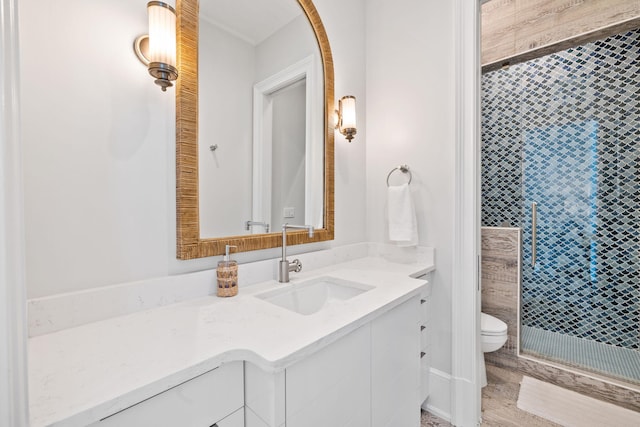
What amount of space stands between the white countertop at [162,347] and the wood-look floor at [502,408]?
35.7 inches

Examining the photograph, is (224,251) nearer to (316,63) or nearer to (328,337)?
(328,337)

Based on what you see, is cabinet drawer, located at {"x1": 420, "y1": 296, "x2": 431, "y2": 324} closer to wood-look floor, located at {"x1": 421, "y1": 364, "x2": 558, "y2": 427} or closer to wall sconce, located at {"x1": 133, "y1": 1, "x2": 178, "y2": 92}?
wood-look floor, located at {"x1": 421, "y1": 364, "x2": 558, "y2": 427}

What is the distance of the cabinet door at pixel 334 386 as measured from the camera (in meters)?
0.79

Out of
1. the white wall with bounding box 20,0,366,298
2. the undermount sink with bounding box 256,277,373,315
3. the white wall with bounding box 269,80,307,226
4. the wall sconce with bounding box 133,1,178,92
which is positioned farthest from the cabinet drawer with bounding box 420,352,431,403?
the wall sconce with bounding box 133,1,178,92

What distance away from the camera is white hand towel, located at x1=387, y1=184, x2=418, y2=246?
1688 mm

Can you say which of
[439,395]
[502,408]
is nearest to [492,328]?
[502,408]

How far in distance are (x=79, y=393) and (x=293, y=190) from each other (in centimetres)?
113

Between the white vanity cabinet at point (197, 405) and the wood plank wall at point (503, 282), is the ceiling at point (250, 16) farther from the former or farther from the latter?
the wood plank wall at point (503, 282)

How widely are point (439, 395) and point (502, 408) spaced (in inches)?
15.2

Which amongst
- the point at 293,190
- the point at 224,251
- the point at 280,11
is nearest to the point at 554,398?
the point at 293,190

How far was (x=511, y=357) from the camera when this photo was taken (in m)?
2.10

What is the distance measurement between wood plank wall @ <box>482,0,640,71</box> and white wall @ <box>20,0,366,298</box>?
6.68 ft

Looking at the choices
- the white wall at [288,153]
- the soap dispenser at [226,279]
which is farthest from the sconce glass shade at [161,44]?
the soap dispenser at [226,279]

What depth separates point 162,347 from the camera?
0.76 meters
